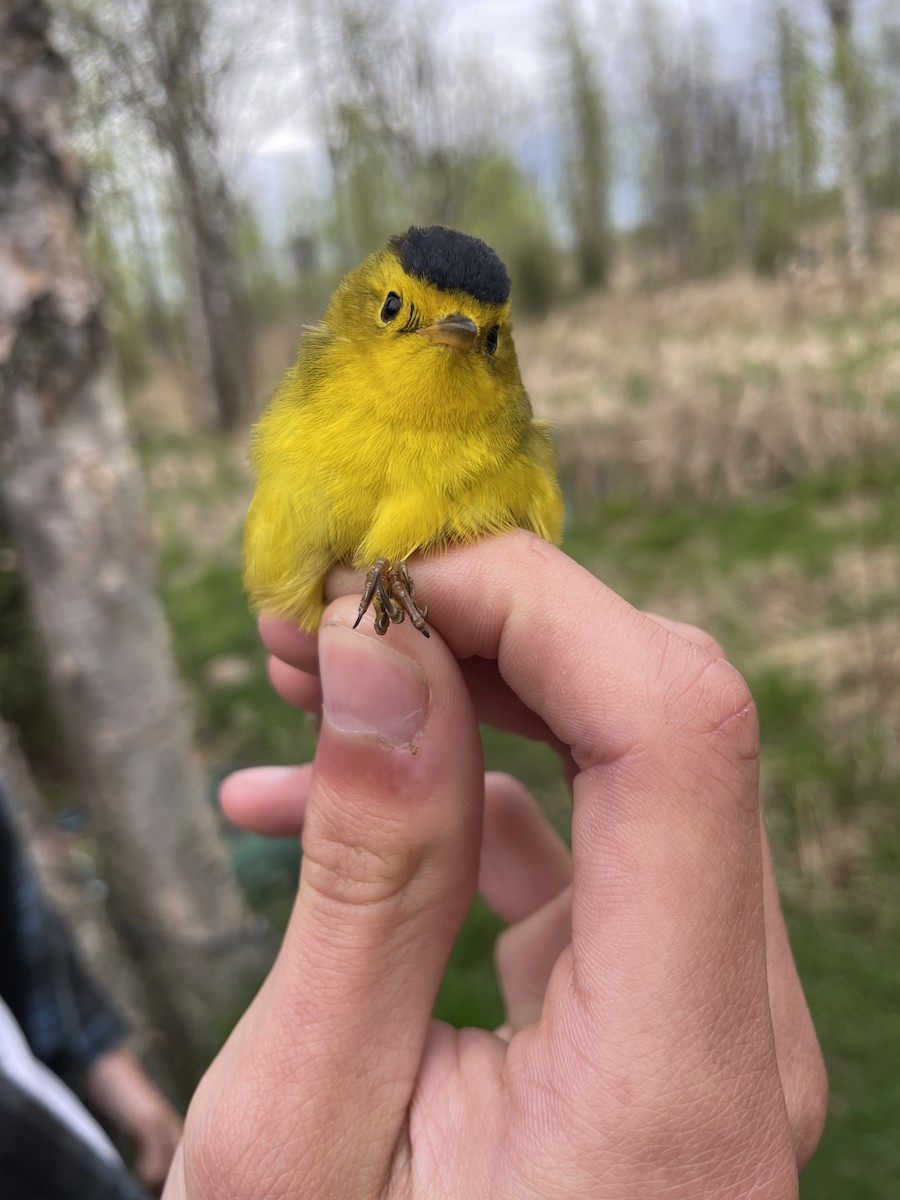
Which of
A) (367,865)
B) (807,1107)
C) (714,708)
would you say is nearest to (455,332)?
(714,708)

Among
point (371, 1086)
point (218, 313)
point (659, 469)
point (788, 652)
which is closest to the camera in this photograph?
point (371, 1086)

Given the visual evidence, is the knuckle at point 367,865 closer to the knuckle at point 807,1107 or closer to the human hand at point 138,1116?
the knuckle at point 807,1107

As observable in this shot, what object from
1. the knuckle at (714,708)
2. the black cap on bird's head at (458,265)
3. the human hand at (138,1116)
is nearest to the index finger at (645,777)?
the knuckle at (714,708)

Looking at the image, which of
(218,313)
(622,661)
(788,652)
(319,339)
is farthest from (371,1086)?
(218,313)

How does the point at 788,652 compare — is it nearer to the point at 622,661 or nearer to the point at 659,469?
the point at 659,469

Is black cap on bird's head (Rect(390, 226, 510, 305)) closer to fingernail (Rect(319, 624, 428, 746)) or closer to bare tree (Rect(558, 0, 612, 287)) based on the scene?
fingernail (Rect(319, 624, 428, 746))

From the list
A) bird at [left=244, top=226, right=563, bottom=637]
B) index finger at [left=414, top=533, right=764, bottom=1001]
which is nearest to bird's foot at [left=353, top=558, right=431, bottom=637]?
bird at [left=244, top=226, right=563, bottom=637]
